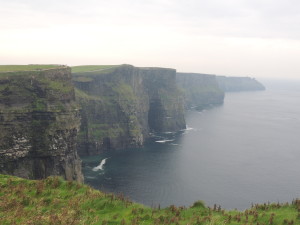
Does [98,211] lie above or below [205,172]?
above

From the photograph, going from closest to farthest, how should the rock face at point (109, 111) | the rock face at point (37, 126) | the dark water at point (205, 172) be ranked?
the rock face at point (37, 126) < the dark water at point (205, 172) < the rock face at point (109, 111)

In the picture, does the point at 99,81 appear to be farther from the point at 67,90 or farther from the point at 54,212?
the point at 54,212

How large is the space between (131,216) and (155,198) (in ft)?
236

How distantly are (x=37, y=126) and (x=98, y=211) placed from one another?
79953 mm

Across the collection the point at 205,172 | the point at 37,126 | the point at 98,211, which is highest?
the point at 98,211

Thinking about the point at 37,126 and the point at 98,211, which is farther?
the point at 37,126

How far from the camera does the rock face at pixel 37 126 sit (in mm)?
90750

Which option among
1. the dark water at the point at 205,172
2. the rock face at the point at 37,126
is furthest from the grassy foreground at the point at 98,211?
the rock face at the point at 37,126

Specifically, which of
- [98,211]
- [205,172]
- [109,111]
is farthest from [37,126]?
[98,211]

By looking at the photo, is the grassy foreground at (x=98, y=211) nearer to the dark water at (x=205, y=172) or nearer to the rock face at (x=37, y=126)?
the dark water at (x=205, y=172)

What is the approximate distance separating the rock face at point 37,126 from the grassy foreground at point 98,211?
224ft

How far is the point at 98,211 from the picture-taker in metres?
23.2

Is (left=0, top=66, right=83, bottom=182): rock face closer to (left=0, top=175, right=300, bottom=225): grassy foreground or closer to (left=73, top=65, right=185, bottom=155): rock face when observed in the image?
(left=73, top=65, right=185, bottom=155): rock face

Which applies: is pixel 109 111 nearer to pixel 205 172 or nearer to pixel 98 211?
pixel 205 172
